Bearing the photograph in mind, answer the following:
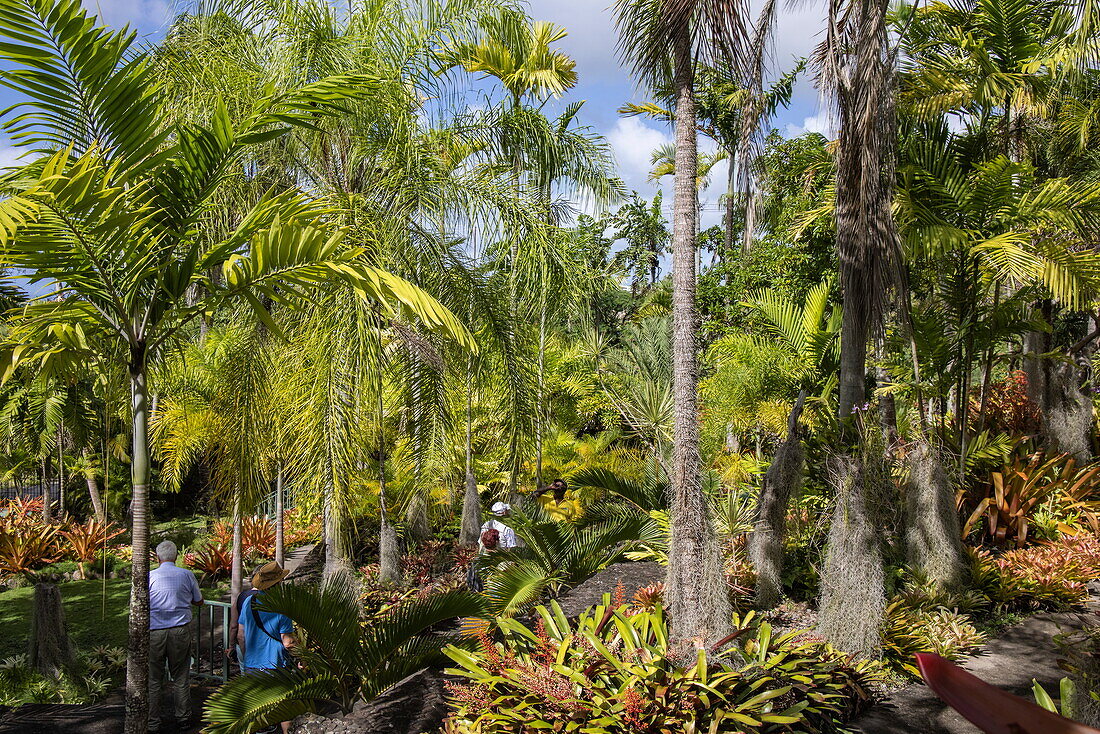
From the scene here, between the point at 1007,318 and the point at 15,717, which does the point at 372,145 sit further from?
the point at 1007,318

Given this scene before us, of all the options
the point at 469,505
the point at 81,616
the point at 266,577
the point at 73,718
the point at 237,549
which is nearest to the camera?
the point at 266,577

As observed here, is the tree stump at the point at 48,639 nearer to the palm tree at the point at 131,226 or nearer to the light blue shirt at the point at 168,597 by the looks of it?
the light blue shirt at the point at 168,597

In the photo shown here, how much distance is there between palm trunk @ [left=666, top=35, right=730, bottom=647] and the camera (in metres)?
5.49

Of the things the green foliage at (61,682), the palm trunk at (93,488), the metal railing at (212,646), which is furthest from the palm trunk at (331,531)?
the palm trunk at (93,488)

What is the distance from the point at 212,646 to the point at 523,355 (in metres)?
4.11

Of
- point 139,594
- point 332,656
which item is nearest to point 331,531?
point 332,656

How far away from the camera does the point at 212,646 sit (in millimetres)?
6383

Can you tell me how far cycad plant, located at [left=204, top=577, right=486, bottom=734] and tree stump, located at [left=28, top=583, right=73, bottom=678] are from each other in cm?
252

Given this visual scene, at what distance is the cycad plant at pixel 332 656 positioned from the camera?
4.56 metres

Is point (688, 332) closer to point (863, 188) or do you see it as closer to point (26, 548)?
point (863, 188)

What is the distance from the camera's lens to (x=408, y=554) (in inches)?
426

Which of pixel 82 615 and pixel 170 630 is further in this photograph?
pixel 82 615

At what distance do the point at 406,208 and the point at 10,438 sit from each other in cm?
1022

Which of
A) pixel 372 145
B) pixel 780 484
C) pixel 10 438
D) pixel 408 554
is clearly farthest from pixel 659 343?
pixel 10 438
